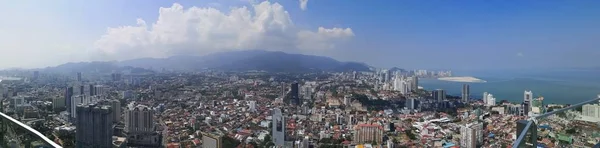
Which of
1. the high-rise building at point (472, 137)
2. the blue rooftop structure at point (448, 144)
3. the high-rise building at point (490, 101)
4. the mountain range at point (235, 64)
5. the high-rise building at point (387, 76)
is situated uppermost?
the mountain range at point (235, 64)

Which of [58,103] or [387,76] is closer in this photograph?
[58,103]

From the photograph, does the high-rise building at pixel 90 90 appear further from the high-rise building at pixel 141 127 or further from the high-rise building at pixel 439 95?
the high-rise building at pixel 439 95

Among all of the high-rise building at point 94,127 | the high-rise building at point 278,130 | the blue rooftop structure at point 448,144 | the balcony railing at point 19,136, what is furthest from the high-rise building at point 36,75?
the balcony railing at point 19,136

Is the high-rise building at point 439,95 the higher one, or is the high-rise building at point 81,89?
the high-rise building at point 81,89

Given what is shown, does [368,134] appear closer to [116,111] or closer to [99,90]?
[116,111]

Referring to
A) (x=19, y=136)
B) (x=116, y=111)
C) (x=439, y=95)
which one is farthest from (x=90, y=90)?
(x=439, y=95)

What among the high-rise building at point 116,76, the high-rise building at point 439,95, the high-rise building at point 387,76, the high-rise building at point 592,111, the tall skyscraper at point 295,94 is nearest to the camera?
the high-rise building at point 592,111

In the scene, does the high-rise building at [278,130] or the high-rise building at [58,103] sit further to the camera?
the high-rise building at [58,103]
